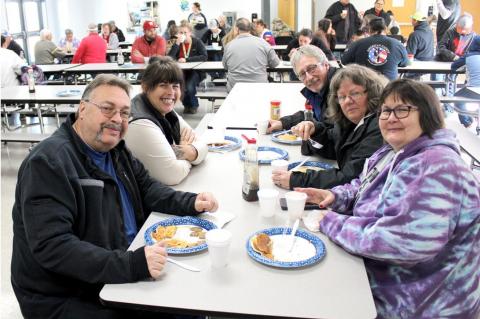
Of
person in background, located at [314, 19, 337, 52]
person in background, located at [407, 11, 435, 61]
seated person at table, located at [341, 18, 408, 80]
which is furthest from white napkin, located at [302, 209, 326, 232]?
person in background, located at [407, 11, 435, 61]

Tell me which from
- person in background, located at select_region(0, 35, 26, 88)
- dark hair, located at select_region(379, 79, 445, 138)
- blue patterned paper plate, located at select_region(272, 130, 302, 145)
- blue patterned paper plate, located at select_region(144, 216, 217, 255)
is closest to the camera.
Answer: dark hair, located at select_region(379, 79, 445, 138)

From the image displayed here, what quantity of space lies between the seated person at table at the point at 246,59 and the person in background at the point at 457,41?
101 inches

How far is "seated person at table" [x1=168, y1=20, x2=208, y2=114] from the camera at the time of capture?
681cm

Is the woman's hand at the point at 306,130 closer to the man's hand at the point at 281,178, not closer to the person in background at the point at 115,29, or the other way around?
the man's hand at the point at 281,178

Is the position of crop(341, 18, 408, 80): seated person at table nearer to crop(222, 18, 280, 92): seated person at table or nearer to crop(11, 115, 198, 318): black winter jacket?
crop(222, 18, 280, 92): seated person at table

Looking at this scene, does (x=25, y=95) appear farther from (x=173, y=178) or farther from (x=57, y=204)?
(x=57, y=204)

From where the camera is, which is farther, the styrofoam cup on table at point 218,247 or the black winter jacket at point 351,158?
the black winter jacket at point 351,158

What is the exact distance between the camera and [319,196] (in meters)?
1.87

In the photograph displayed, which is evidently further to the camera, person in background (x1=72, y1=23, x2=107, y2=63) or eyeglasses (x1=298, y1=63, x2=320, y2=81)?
person in background (x1=72, y1=23, x2=107, y2=63)

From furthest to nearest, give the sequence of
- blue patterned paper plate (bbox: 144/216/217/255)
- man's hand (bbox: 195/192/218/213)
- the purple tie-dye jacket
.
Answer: man's hand (bbox: 195/192/218/213), blue patterned paper plate (bbox: 144/216/217/255), the purple tie-dye jacket

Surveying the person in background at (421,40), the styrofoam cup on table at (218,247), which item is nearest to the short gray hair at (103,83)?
the styrofoam cup on table at (218,247)

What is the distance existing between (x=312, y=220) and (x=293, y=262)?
329mm

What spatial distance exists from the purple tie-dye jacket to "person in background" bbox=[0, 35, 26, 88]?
502 cm

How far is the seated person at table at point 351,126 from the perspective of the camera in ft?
6.59
